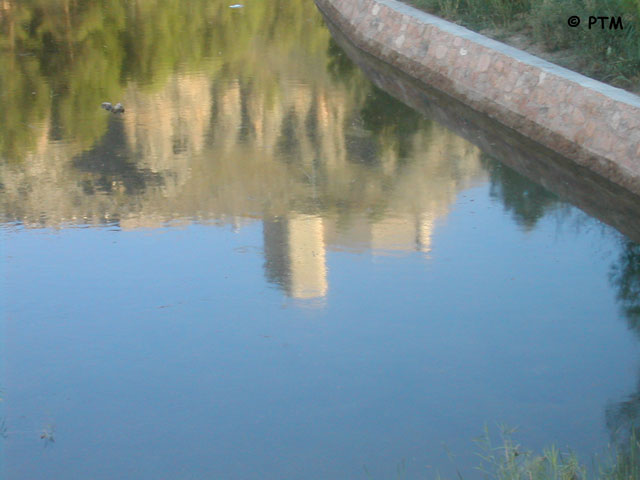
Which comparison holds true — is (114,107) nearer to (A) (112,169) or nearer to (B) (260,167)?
(A) (112,169)

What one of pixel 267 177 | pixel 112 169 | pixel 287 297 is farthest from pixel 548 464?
pixel 112 169

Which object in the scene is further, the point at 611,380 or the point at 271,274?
the point at 271,274

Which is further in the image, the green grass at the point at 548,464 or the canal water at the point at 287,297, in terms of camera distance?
the canal water at the point at 287,297

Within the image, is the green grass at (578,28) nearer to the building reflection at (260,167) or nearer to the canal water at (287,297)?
the canal water at (287,297)

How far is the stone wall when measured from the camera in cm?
822

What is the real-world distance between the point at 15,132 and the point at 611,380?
7059mm

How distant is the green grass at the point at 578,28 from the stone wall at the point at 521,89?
2.15 ft

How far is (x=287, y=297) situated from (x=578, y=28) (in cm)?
657

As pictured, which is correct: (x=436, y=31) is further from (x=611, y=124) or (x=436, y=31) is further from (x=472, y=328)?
(x=472, y=328)

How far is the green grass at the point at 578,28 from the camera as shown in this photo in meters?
9.88

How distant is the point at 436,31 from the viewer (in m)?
12.5

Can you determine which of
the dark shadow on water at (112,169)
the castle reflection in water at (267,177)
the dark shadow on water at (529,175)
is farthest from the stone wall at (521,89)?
the dark shadow on water at (112,169)

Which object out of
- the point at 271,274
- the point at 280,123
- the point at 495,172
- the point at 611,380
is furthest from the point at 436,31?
the point at 611,380

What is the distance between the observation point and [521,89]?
393 inches
